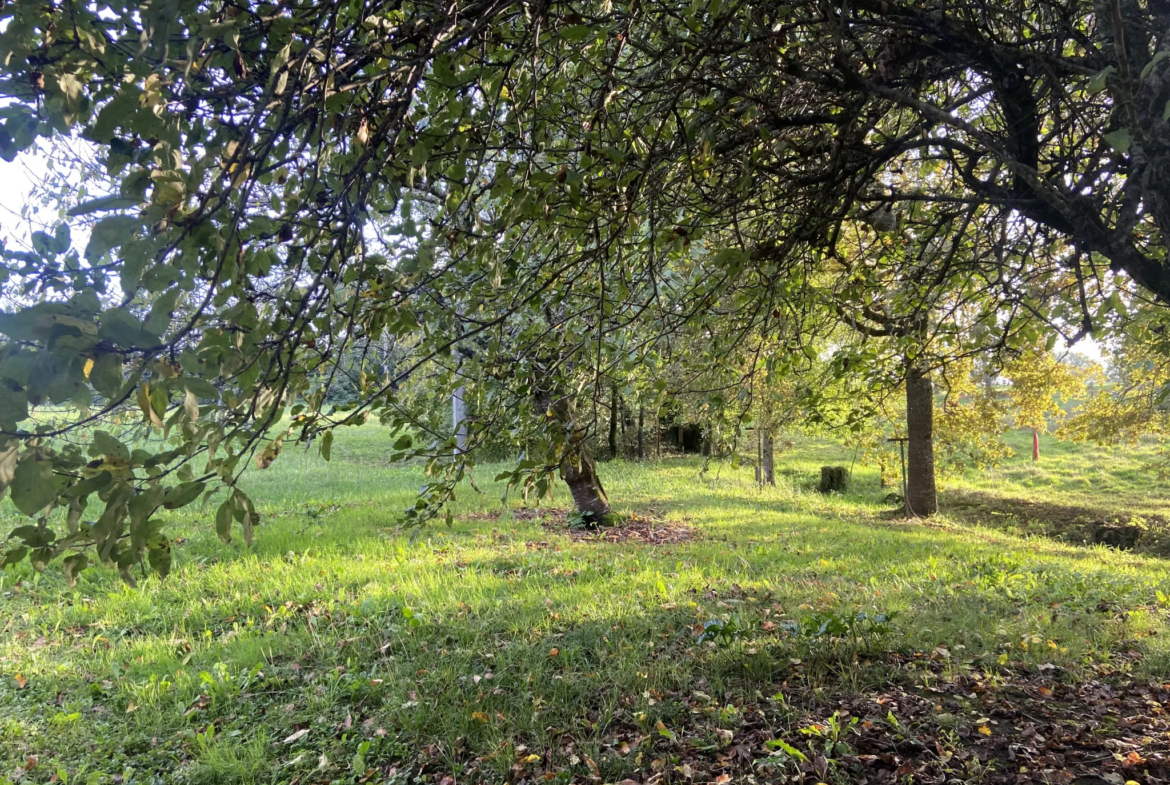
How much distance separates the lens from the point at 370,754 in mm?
3229

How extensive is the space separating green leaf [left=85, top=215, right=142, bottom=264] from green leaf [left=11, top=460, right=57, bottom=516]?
0.34m

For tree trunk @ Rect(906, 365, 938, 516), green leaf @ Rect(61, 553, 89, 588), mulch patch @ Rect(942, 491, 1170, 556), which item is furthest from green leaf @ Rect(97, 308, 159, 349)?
mulch patch @ Rect(942, 491, 1170, 556)

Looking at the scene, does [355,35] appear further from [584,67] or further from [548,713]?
[548,713]

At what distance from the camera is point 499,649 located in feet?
13.7

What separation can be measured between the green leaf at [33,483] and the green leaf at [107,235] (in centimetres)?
34

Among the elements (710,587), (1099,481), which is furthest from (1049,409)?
(710,587)

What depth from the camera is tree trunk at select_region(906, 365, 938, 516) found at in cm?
1087

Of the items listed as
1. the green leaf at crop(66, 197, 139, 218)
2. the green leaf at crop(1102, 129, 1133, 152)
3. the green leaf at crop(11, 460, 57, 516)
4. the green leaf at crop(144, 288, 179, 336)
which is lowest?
the green leaf at crop(11, 460, 57, 516)

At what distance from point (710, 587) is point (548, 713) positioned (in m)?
2.41

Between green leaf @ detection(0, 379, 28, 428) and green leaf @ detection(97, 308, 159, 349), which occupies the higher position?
green leaf @ detection(97, 308, 159, 349)

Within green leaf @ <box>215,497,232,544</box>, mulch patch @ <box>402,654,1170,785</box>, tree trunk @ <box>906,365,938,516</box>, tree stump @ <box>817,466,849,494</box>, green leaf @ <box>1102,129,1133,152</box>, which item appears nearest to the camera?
green leaf @ <box>215,497,232,544</box>

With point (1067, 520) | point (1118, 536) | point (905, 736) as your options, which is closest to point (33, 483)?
point (905, 736)

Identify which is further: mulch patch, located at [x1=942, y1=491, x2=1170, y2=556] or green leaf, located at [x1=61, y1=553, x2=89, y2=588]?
mulch patch, located at [x1=942, y1=491, x2=1170, y2=556]

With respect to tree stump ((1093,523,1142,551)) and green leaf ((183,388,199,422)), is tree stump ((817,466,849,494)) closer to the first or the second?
tree stump ((1093,523,1142,551))
